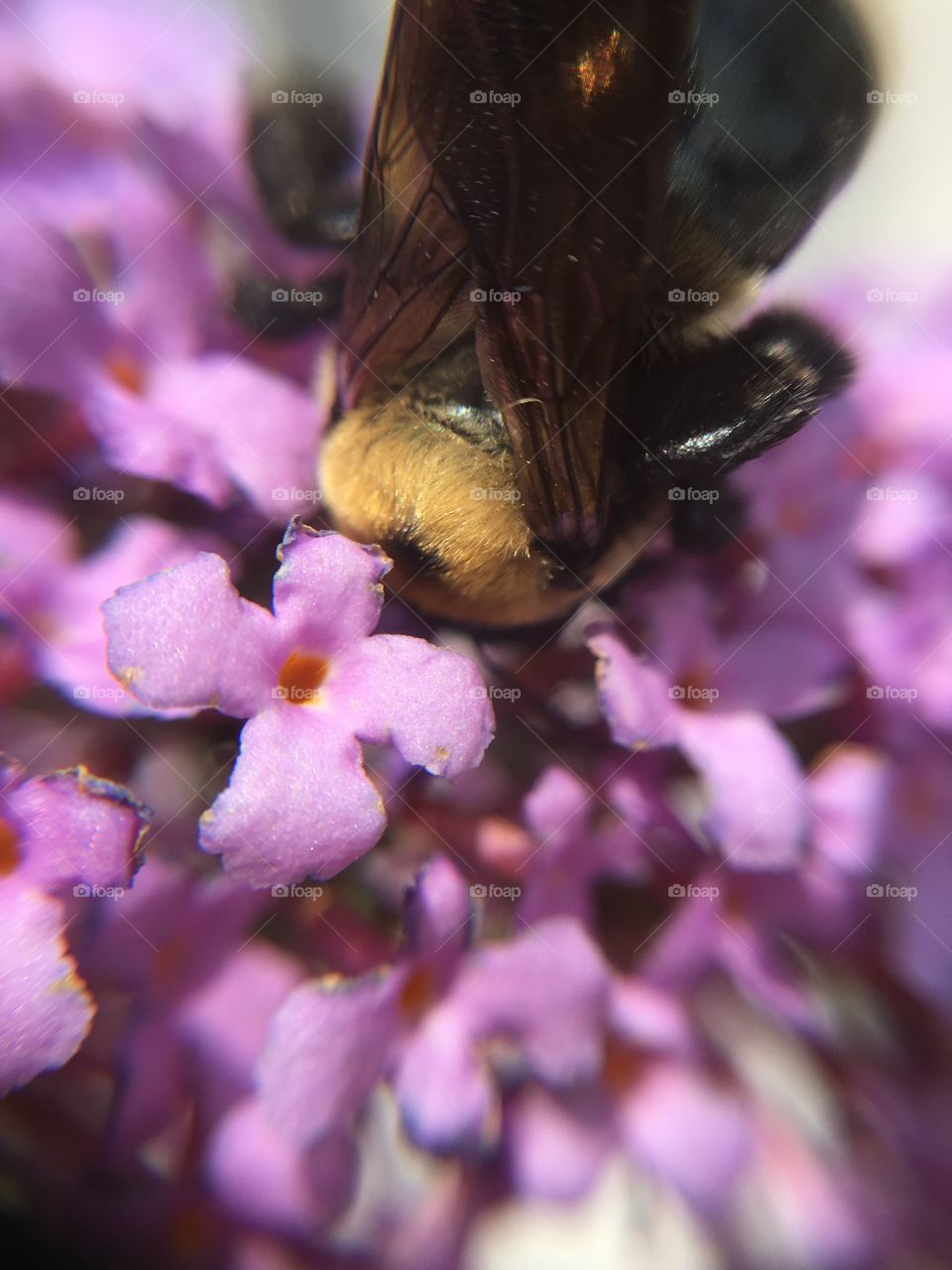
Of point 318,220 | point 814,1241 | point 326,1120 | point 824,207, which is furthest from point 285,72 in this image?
point 814,1241

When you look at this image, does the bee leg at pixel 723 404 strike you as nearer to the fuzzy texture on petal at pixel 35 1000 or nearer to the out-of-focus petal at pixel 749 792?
the out-of-focus petal at pixel 749 792

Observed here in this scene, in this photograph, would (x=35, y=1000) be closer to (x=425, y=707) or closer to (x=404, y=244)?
(x=425, y=707)

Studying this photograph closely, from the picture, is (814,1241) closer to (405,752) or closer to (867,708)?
(867,708)

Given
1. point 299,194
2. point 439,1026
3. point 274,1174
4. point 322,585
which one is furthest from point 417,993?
point 299,194

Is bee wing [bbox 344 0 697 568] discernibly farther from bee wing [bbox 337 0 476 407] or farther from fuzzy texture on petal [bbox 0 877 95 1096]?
fuzzy texture on petal [bbox 0 877 95 1096]

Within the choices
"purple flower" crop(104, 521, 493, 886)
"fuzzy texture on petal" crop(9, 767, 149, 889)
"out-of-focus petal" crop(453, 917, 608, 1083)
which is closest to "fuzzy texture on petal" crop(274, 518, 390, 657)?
"purple flower" crop(104, 521, 493, 886)

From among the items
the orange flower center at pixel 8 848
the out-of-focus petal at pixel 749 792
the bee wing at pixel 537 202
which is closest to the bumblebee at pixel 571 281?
the bee wing at pixel 537 202
